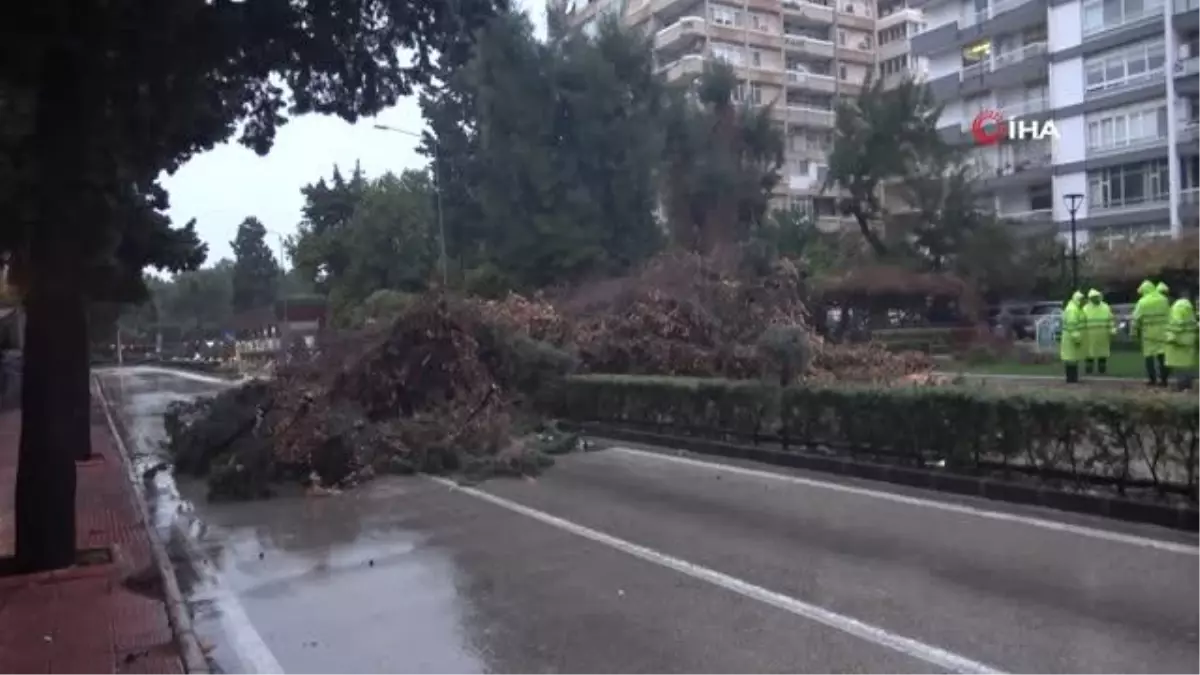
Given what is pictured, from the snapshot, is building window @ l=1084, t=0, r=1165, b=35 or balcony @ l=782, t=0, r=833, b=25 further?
balcony @ l=782, t=0, r=833, b=25

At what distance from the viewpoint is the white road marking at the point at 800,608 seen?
626 centimetres

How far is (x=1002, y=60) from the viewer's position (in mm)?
61250

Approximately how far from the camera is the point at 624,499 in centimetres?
1286

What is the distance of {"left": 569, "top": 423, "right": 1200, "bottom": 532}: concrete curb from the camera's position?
9672mm

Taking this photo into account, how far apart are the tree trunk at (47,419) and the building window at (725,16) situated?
69298mm

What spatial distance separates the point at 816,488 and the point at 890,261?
100.0 ft

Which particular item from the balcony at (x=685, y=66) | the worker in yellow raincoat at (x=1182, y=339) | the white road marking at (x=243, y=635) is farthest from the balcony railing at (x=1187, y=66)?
the white road marking at (x=243, y=635)

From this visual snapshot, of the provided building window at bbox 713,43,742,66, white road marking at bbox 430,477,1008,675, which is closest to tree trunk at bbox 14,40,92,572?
white road marking at bbox 430,477,1008,675

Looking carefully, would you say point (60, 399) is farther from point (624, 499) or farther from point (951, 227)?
point (951, 227)

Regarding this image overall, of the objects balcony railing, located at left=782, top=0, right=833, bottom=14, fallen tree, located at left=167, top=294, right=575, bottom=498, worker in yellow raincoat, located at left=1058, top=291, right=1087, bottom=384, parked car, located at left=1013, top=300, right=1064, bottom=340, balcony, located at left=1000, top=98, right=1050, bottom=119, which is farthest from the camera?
balcony railing, located at left=782, top=0, right=833, bottom=14

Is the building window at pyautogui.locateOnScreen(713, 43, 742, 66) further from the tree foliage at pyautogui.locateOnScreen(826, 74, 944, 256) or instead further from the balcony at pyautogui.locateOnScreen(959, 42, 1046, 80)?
the tree foliage at pyautogui.locateOnScreen(826, 74, 944, 256)

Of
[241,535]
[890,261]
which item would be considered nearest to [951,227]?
[890,261]

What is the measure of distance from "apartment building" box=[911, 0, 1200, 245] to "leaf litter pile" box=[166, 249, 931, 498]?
28.7m

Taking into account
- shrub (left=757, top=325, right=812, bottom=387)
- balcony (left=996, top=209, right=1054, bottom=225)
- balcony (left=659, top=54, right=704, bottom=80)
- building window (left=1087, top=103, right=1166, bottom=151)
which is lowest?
shrub (left=757, top=325, right=812, bottom=387)
